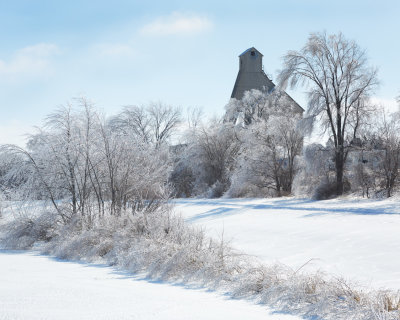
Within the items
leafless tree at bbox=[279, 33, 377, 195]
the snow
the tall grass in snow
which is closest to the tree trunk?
leafless tree at bbox=[279, 33, 377, 195]

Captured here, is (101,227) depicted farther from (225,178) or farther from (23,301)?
(225,178)

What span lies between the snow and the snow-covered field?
176cm

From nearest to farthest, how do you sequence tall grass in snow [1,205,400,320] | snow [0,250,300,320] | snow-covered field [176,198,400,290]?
snow [0,250,300,320]
tall grass in snow [1,205,400,320]
snow-covered field [176,198,400,290]

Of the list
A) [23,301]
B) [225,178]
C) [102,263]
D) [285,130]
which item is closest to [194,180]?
[225,178]

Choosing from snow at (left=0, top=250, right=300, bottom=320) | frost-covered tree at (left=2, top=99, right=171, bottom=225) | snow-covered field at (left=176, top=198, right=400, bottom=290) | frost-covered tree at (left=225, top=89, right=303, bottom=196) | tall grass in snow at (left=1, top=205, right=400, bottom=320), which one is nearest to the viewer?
snow at (left=0, top=250, right=300, bottom=320)

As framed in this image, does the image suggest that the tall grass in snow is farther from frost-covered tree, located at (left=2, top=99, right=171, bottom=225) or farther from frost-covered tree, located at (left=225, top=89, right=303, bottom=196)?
frost-covered tree, located at (left=225, top=89, right=303, bottom=196)

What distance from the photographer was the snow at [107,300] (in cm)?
476

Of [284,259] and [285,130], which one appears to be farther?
[285,130]

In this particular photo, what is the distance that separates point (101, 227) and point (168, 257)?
3.70 meters

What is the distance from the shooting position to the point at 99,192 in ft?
44.7

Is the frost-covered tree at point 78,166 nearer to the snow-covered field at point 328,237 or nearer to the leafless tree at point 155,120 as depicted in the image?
the snow-covered field at point 328,237

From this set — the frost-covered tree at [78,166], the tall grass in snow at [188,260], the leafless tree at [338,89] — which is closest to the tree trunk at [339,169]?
the leafless tree at [338,89]

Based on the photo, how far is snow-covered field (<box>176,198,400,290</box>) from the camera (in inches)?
304

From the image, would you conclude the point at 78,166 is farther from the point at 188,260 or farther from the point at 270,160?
the point at 270,160
